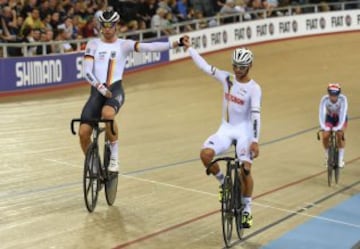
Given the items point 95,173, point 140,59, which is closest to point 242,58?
point 95,173

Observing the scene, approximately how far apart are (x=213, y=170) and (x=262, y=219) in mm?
1245

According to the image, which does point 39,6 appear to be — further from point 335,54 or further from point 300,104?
point 335,54

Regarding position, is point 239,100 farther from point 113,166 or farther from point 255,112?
point 113,166

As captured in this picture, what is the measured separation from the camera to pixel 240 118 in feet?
19.6

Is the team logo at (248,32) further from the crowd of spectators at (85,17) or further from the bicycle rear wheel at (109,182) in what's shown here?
the bicycle rear wheel at (109,182)

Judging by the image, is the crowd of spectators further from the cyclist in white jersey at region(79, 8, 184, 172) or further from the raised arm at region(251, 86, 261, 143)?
the raised arm at region(251, 86, 261, 143)

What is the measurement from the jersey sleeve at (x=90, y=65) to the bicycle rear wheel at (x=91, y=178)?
623mm

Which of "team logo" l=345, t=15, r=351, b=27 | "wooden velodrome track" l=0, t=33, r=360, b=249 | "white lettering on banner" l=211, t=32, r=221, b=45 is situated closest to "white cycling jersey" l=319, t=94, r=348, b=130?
"wooden velodrome track" l=0, t=33, r=360, b=249

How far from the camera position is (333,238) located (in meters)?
6.45

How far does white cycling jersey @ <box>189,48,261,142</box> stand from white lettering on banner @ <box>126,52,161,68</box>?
10059 millimetres

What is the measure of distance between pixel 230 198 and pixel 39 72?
27.2 ft

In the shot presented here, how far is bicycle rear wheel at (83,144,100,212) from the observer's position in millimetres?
6254

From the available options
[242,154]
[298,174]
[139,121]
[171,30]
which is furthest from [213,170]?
[171,30]

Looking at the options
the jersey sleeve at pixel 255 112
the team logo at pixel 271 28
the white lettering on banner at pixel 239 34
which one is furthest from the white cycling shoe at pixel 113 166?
the team logo at pixel 271 28
